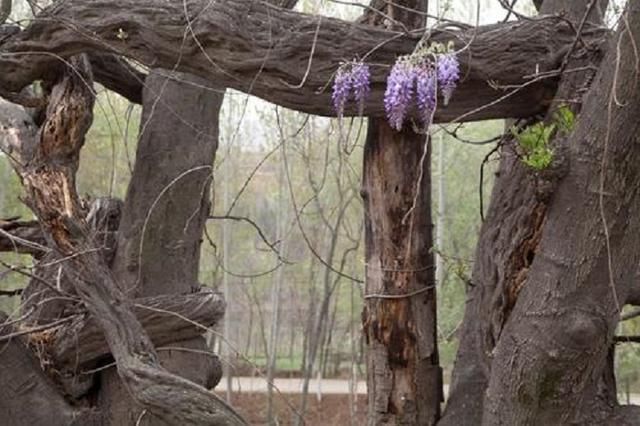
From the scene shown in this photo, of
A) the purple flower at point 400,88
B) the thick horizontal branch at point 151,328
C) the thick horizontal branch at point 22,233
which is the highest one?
the purple flower at point 400,88

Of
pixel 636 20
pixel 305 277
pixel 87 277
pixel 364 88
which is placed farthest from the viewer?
pixel 305 277

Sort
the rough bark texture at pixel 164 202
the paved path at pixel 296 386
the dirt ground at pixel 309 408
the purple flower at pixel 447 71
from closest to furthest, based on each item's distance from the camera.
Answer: the purple flower at pixel 447 71 < the rough bark texture at pixel 164 202 < the dirt ground at pixel 309 408 < the paved path at pixel 296 386

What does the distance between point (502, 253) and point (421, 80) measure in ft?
1.84

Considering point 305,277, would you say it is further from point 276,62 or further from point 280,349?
point 276,62

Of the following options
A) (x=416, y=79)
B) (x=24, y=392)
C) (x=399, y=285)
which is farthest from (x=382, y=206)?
(x=24, y=392)

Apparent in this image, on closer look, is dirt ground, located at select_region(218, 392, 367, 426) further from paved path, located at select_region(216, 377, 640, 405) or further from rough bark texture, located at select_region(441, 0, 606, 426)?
Result: rough bark texture, located at select_region(441, 0, 606, 426)

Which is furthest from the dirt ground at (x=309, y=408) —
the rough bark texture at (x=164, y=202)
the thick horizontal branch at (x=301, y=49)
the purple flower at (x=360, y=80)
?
the purple flower at (x=360, y=80)

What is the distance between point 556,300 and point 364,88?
0.78 metres

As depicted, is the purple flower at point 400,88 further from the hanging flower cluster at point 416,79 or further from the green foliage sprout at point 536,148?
the green foliage sprout at point 536,148

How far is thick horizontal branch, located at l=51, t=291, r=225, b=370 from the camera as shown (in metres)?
3.63

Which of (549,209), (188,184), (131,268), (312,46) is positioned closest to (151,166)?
(188,184)

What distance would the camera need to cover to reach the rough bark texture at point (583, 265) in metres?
2.25

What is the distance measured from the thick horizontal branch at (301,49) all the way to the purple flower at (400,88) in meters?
0.10

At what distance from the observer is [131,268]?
3.71 m
